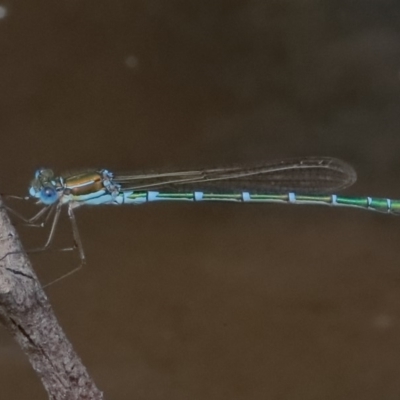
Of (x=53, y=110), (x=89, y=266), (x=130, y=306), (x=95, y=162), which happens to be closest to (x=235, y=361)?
(x=130, y=306)

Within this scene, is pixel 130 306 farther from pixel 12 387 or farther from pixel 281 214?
pixel 281 214

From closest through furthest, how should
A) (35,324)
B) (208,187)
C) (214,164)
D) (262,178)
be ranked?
(35,324) < (208,187) < (262,178) < (214,164)

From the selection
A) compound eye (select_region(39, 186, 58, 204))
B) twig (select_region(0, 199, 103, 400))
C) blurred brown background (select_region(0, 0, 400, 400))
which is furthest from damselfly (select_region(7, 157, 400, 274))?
twig (select_region(0, 199, 103, 400))

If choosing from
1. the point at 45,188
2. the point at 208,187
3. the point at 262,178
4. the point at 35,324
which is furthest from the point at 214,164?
the point at 35,324

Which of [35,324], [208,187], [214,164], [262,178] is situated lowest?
[35,324]

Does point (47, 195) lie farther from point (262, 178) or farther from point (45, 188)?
point (262, 178)

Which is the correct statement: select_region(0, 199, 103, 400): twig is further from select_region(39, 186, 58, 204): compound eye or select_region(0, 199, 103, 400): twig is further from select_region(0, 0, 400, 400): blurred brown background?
select_region(0, 0, 400, 400): blurred brown background

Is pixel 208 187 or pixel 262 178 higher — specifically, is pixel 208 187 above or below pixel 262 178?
below

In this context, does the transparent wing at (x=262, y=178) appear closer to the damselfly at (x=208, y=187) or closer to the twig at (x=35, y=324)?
the damselfly at (x=208, y=187)

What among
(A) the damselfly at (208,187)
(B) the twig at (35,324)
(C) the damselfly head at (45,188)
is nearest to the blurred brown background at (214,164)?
(A) the damselfly at (208,187)
